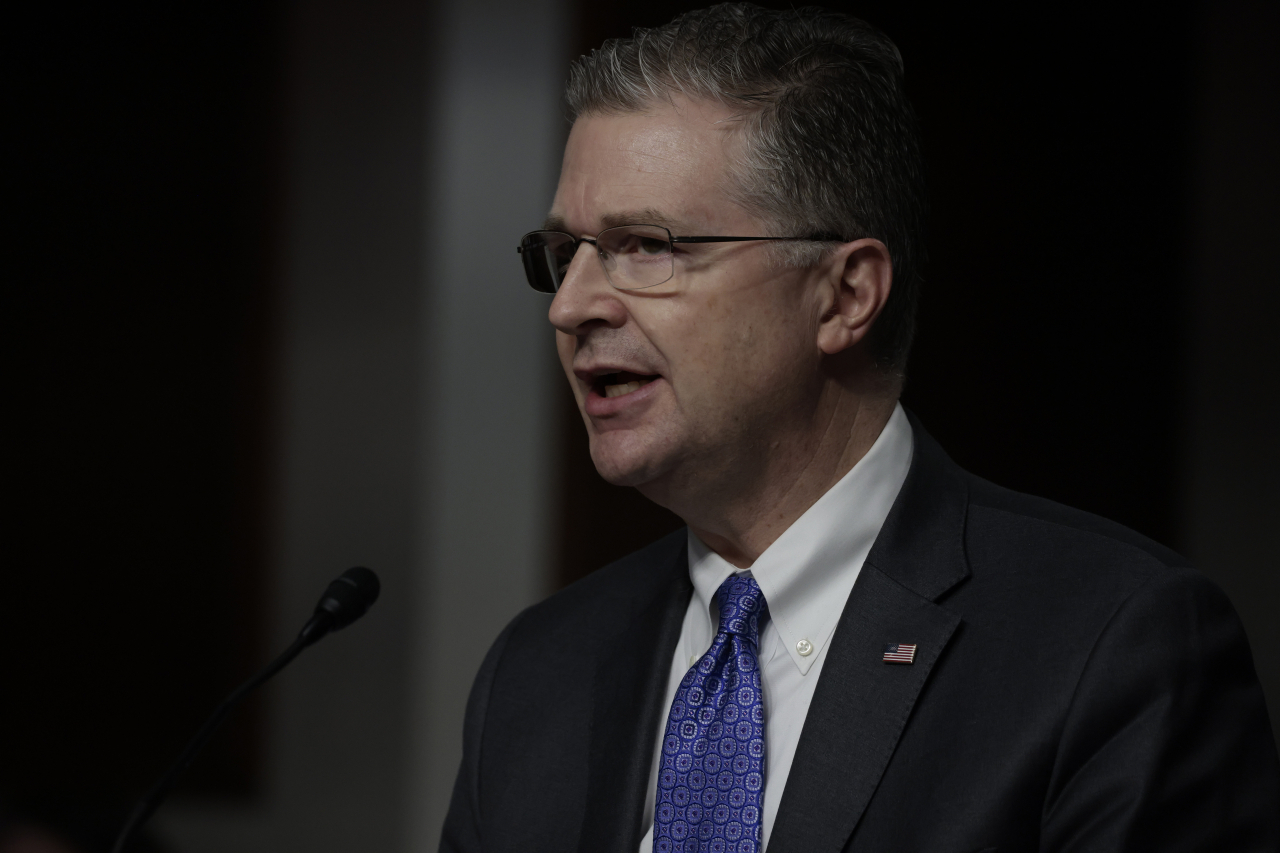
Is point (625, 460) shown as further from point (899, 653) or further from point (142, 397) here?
point (142, 397)

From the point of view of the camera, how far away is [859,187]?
137 centimetres

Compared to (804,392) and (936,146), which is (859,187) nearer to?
(804,392)

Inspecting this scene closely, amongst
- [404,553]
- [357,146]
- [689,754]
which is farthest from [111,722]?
[689,754]

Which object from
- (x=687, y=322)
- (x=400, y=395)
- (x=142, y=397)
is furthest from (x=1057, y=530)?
(x=142, y=397)

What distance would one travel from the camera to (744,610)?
1319mm

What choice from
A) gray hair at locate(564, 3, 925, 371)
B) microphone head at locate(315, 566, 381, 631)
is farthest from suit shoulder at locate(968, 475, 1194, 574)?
microphone head at locate(315, 566, 381, 631)

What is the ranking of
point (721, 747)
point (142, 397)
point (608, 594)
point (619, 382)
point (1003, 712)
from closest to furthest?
point (1003, 712) < point (721, 747) < point (619, 382) < point (608, 594) < point (142, 397)

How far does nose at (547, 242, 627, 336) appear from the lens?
4.29 ft

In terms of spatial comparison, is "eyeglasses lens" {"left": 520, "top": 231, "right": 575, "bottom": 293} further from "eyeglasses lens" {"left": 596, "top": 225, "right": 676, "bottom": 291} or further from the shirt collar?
the shirt collar

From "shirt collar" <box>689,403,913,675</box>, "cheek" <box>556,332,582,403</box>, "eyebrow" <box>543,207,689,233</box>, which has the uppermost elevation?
"eyebrow" <box>543,207,689,233</box>

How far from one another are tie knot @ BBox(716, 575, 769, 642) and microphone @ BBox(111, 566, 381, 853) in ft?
1.26

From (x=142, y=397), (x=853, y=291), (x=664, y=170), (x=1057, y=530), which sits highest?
(x=664, y=170)

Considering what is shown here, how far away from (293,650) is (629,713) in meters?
0.39

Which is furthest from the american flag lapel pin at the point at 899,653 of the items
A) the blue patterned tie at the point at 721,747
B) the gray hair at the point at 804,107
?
the gray hair at the point at 804,107
